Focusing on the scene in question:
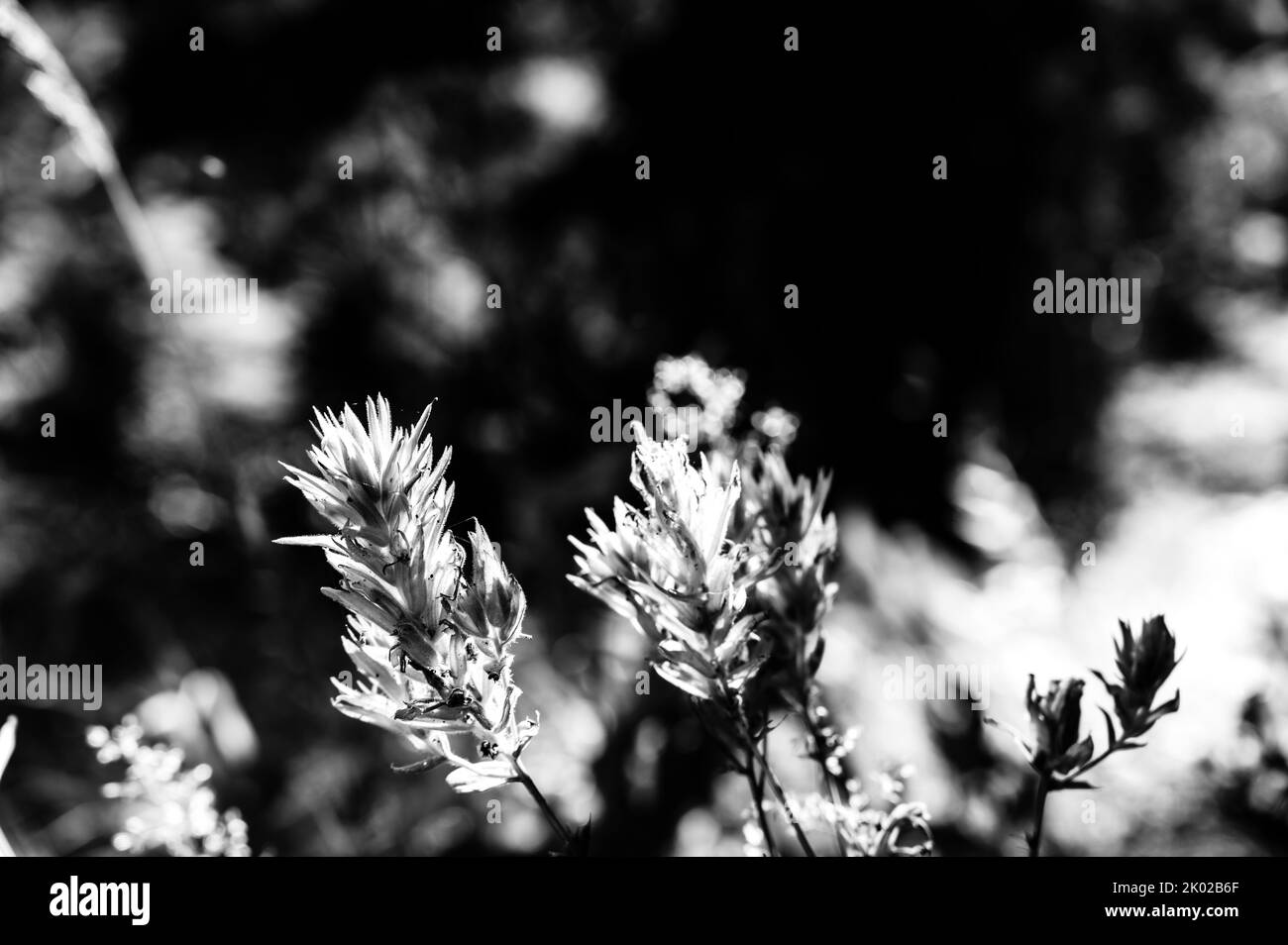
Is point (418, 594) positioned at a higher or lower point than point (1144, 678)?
higher

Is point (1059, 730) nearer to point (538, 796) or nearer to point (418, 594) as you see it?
point (538, 796)

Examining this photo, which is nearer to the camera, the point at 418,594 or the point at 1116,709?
the point at 418,594

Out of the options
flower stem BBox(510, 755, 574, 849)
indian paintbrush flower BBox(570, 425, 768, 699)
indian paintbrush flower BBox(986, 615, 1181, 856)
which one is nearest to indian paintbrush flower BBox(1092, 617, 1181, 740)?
indian paintbrush flower BBox(986, 615, 1181, 856)

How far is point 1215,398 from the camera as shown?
1906 mm

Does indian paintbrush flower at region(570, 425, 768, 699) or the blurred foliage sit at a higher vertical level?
the blurred foliage

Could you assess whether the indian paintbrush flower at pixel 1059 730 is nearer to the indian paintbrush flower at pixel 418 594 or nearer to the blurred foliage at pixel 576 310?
the indian paintbrush flower at pixel 418 594

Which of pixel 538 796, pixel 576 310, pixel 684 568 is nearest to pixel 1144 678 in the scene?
pixel 684 568

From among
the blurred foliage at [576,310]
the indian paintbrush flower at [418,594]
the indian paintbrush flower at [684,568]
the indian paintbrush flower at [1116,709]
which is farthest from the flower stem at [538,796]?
the blurred foliage at [576,310]

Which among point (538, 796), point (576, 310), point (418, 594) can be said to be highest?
point (576, 310)

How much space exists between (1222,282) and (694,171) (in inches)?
49.6

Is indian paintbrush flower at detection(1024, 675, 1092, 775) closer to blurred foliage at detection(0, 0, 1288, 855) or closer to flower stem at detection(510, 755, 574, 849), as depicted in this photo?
flower stem at detection(510, 755, 574, 849)

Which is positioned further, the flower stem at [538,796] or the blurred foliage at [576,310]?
the blurred foliage at [576,310]
